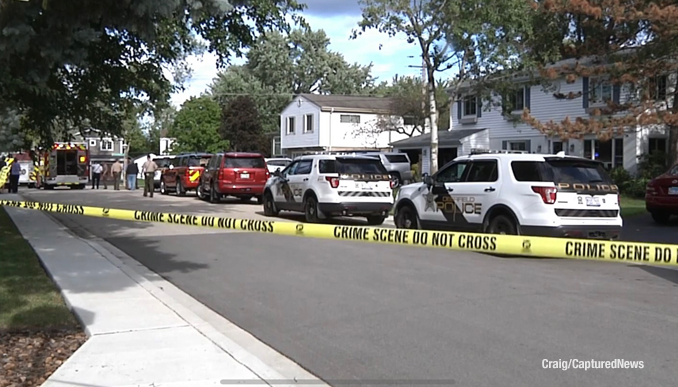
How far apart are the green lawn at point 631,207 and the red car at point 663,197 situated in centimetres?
213

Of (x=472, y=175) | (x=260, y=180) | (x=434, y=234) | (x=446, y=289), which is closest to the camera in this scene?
(x=434, y=234)

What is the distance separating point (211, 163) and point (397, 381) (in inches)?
915

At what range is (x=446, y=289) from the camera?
32.2 feet

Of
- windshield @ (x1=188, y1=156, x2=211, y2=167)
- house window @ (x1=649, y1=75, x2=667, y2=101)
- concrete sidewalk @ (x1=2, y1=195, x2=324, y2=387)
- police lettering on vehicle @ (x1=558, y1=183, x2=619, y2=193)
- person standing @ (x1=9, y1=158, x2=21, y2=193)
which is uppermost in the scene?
house window @ (x1=649, y1=75, x2=667, y2=101)

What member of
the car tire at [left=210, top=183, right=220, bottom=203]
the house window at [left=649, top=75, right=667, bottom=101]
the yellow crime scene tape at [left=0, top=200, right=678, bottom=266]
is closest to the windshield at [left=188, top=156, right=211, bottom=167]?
the car tire at [left=210, top=183, right=220, bottom=203]

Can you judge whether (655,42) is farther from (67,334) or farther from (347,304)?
(67,334)

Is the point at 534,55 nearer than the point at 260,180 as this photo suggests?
No

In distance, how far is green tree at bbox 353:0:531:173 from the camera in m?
28.1

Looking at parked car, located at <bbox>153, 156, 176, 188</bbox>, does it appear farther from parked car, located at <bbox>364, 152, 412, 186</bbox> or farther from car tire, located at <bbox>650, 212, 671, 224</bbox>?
car tire, located at <bbox>650, 212, 671, 224</bbox>

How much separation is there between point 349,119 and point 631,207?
34.8m

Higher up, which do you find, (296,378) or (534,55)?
(534,55)

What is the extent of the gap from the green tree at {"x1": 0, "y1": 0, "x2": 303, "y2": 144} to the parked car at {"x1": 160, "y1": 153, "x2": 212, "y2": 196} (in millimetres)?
8232

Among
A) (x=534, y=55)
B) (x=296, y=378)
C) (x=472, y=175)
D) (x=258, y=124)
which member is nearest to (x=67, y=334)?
(x=296, y=378)

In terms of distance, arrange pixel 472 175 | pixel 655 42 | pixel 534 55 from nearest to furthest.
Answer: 1. pixel 472 175
2. pixel 655 42
3. pixel 534 55
